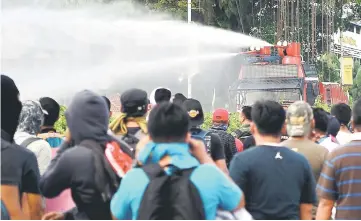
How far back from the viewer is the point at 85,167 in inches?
177

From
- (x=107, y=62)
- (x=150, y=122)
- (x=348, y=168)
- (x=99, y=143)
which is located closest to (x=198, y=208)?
(x=150, y=122)

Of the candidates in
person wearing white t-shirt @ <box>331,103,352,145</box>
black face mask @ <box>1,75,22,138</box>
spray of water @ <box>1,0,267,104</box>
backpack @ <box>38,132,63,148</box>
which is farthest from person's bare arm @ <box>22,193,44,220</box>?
spray of water @ <box>1,0,267,104</box>

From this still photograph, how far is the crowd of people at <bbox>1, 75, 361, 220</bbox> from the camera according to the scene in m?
4.11

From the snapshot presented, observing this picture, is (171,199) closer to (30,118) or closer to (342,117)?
(30,118)

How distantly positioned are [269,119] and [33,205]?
156 centimetres

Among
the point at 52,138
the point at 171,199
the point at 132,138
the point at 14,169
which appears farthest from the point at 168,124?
the point at 52,138

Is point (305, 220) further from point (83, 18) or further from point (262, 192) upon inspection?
point (83, 18)

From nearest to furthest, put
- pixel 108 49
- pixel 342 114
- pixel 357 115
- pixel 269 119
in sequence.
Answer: pixel 269 119
pixel 357 115
pixel 342 114
pixel 108 49

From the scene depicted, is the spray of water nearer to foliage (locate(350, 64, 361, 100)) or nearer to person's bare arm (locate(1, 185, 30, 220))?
foliage (locate(350, 64, 361, 100))

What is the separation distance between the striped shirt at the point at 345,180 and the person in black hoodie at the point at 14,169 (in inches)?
77.3

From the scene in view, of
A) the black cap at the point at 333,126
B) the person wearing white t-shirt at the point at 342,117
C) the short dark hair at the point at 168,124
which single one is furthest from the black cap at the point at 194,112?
the short dark hair at the point at 168,124

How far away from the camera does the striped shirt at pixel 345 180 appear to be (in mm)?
5445

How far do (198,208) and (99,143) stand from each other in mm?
850

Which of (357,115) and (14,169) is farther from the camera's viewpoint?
(357,115)
